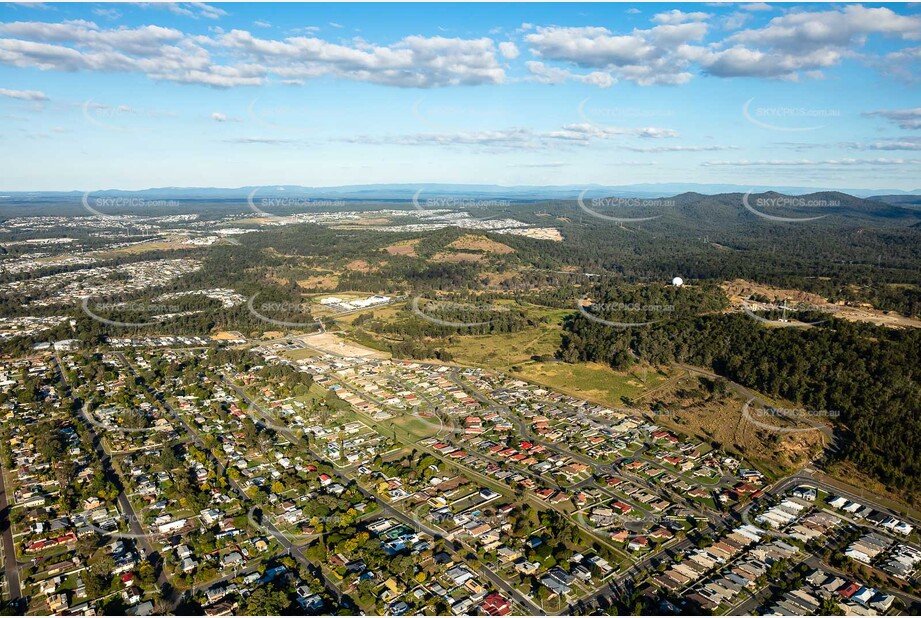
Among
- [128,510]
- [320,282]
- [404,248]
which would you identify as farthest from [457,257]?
[128,510]

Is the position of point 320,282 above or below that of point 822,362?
below

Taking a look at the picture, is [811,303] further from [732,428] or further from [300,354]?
[300,354]

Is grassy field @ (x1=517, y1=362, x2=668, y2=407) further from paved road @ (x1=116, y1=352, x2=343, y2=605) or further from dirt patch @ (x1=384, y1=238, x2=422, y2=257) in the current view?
dirt patch @ (x1=384, y1=238, x2=422, y2=257)

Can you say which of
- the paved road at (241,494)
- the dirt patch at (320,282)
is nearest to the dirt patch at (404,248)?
the dirt patch at (320,282)

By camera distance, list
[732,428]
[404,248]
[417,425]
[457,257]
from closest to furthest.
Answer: [732,428]
[417,425]
[457,257]
[404,248]

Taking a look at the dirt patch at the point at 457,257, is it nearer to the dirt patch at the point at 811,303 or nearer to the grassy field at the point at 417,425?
the dirt patch at the point at 811,303

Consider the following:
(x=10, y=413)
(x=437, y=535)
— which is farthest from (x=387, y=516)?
(x=10, y=413)
